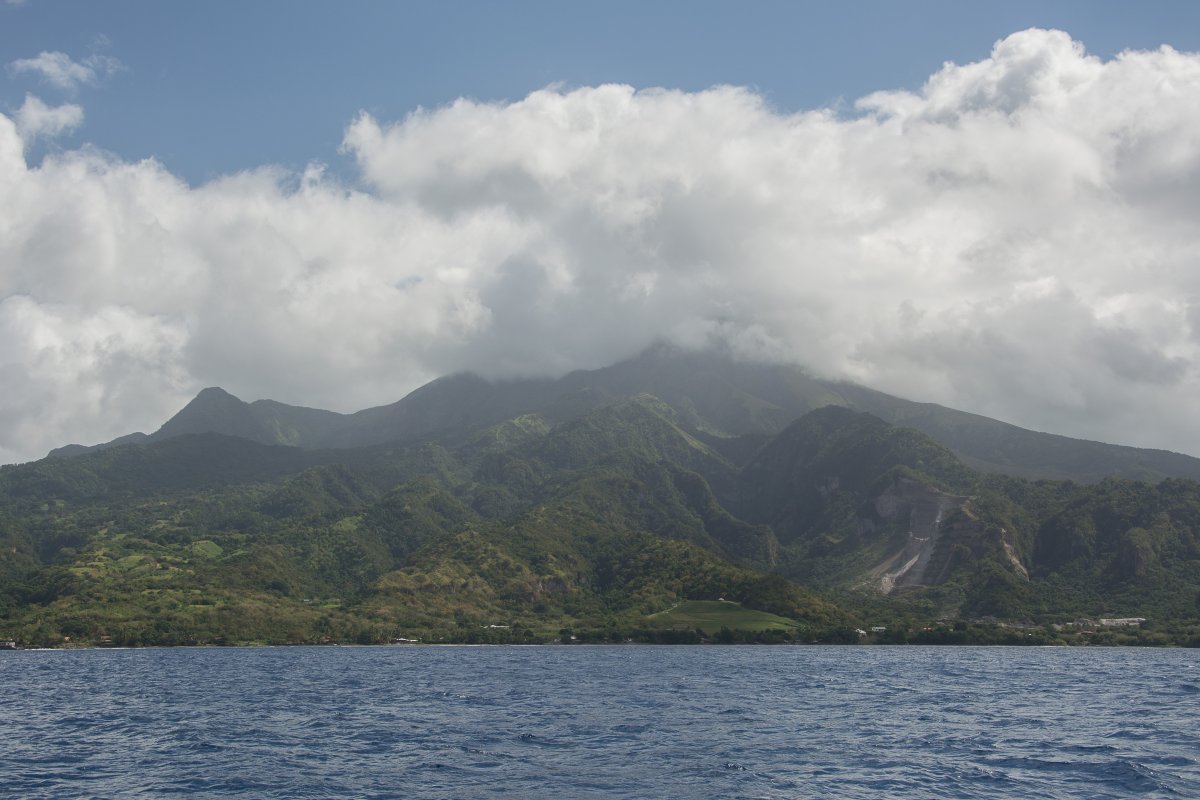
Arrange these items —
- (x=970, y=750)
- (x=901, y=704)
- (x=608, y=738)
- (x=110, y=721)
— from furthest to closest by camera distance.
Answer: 1. (x=901, y=704)
2. (x=110, y=721)
3. (x=608, y=738)
4. (x=970, y=750)

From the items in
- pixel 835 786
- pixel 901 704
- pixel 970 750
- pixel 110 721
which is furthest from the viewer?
pixel 901 704

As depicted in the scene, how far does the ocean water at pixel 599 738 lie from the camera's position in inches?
2662

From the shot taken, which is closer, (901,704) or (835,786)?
(835,786)

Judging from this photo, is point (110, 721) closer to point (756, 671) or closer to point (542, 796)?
point (542, 796)

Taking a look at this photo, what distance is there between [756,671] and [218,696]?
94.5m

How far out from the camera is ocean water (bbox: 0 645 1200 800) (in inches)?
2662

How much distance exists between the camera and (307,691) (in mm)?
139250

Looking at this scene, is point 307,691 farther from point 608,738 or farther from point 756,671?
point 756,671

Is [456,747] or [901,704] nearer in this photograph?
[456,747]

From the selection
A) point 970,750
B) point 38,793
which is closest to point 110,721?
point 38,793

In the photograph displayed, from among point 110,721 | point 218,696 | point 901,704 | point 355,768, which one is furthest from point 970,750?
point 218,696

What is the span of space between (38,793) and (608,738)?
4500 centimetres

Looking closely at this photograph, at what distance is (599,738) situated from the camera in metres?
88.8

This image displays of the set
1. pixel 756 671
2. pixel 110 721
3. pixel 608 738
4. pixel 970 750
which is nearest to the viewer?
pixel 970 750
